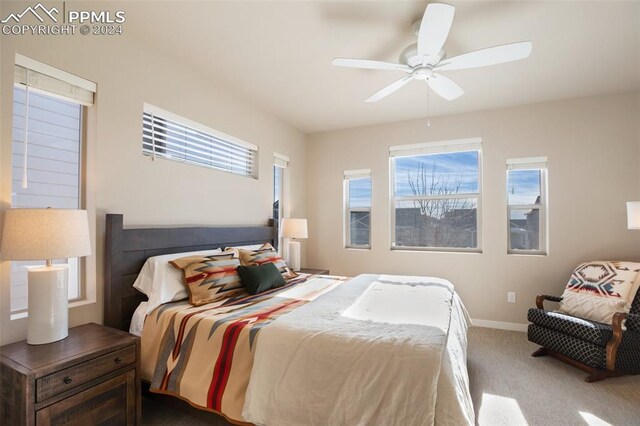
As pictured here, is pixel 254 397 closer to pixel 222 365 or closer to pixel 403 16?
pixel 222 365

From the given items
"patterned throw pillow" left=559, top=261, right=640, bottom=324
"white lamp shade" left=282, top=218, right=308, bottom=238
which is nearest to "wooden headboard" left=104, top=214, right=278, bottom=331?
"white lamp shade" left=282, top=218, right=308, bottom=238

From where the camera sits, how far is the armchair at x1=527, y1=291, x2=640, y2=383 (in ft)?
7.89

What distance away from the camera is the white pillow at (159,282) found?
2.12 m

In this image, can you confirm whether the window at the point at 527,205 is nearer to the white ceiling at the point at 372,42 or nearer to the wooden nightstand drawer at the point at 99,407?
the white ceiling at the point at 372,42

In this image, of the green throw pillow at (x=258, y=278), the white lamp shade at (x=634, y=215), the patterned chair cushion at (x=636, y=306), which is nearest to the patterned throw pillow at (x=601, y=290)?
the patterned chair cushion at (x=636, y=306)

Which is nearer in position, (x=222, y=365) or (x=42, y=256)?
(x=42, y=256)

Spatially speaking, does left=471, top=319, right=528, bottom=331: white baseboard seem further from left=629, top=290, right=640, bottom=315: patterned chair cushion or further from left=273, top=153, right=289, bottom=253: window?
left=273, top=153, right=289, bottom=253: window

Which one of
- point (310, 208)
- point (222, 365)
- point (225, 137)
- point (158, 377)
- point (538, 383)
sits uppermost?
point (225, 137)

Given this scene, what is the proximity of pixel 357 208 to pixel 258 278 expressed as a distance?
2.43m

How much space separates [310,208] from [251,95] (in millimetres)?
2016

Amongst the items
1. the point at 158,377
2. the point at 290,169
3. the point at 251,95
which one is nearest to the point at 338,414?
the point at 158,377

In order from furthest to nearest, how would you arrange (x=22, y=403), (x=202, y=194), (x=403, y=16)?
1. (x=202, y=194)
2. (x=403, y=16)
3. (x=22, y=403)

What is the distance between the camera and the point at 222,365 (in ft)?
5.61

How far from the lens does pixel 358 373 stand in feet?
4.77
